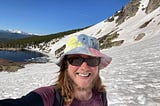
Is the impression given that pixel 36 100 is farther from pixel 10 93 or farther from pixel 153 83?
pixel 10 93

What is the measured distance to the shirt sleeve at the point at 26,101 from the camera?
2.73 meters

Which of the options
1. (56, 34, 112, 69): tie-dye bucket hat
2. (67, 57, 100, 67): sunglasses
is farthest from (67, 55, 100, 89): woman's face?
(56, 34, 112, 69): tie-dye bucket hat

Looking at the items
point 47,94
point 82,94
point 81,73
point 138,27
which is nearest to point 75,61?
point 81,73

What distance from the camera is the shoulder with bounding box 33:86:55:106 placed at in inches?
128

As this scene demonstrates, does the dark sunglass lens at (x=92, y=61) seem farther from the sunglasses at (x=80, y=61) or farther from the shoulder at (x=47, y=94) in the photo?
the shoulder at (x=47, y=94)

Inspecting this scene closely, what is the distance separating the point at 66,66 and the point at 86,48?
1.43ft

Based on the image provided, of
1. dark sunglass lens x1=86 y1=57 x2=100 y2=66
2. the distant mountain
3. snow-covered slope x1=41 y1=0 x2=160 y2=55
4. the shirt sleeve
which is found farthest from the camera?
Answer: the distant mountain

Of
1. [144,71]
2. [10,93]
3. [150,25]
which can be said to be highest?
[150,25]

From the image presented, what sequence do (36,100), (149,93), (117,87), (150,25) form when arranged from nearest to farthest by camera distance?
(36,100), (149,93), (117,87), (150,25)

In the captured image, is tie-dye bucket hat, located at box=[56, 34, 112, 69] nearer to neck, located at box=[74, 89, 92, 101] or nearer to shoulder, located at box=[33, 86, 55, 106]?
neck, located at box=[74, 89, 92, 101]

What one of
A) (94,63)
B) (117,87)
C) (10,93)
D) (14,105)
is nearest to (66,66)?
(94,63)

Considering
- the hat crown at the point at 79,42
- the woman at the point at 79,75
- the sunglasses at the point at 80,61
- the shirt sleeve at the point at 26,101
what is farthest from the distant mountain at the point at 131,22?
the shirt sleeve at the point at 26,101

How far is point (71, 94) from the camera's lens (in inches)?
148

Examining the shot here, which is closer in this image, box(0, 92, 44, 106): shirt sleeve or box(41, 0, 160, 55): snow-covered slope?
box(0, 92, 44, 106): shirt sleeve
